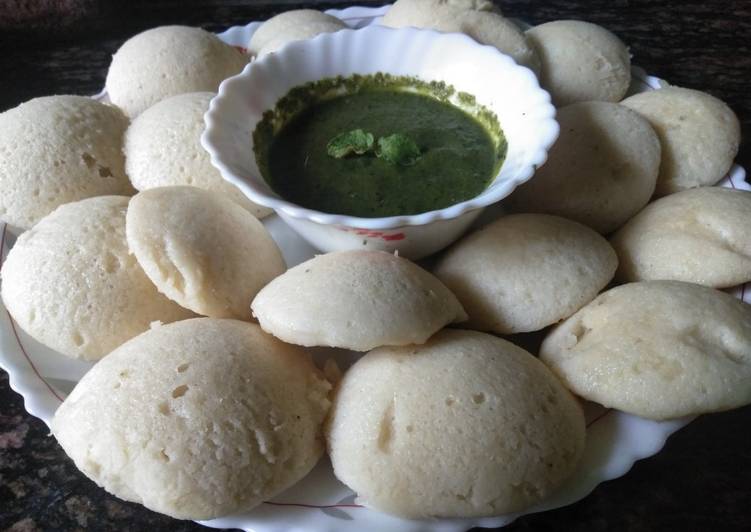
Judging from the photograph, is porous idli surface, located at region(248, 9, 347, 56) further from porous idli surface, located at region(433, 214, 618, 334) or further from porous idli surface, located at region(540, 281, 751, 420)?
porous idli surface, located at region(540, 281, 751, 420)

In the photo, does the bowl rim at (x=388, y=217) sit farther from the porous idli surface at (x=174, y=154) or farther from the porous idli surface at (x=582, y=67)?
the porous idli surface at (x=582, y=67)

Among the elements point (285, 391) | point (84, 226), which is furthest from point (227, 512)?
point (84, 226)

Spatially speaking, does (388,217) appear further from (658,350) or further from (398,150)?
(658,350)

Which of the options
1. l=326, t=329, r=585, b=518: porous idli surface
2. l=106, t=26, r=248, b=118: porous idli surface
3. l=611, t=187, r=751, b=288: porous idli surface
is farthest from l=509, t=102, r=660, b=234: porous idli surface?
l=106, t=26, r=248, b=118: porous idli surface

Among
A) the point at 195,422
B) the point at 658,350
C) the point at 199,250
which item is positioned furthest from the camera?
the point at 199,250

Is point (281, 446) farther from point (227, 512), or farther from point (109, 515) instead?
point (109, 515)

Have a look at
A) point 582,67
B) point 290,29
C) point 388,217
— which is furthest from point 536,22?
point 388,217

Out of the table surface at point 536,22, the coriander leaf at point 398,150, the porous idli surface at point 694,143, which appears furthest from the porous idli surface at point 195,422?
the porous idli surface at point 694,143
